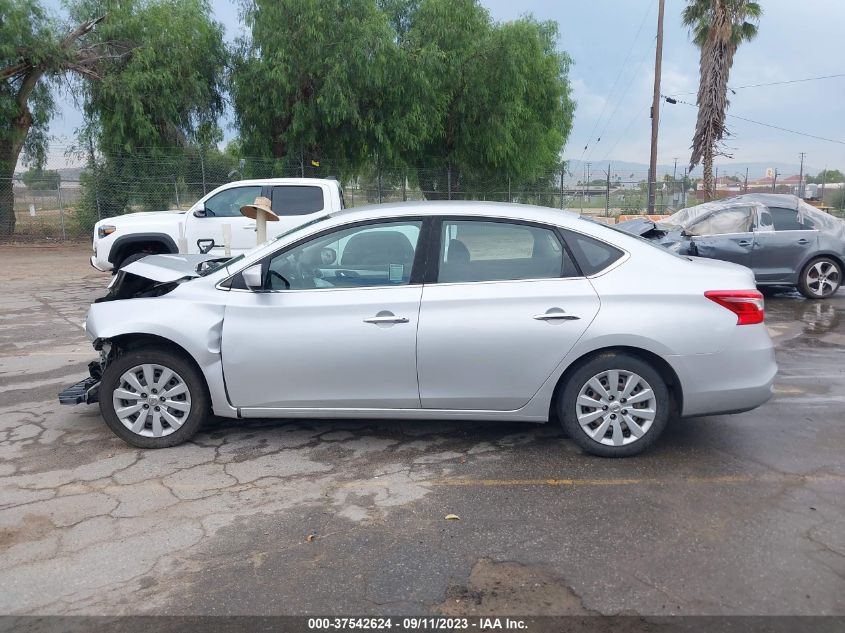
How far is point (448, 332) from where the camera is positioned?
4.66 m

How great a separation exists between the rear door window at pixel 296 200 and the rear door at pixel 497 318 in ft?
22.6

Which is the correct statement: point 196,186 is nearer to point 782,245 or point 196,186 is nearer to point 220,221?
point 220,221

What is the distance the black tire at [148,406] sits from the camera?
193 inches

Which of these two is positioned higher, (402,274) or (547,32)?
(547,32)

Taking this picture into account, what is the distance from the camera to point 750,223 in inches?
448

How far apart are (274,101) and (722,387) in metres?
20.0

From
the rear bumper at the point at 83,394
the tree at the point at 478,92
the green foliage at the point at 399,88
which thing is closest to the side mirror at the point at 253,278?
the rear bumper at the point at 83,394

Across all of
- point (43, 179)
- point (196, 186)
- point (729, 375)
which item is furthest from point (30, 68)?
point (729, 375)

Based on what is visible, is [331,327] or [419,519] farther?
[331,327]

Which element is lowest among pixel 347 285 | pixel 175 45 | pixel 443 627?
pixel 443 627

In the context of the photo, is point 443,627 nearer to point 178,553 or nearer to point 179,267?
point 178,553

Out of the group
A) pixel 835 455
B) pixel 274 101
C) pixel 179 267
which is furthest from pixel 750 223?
pixel 274 101

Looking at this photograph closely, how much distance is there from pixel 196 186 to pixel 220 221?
Result: 12.1 metres

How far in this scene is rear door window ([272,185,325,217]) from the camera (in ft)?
37.4
